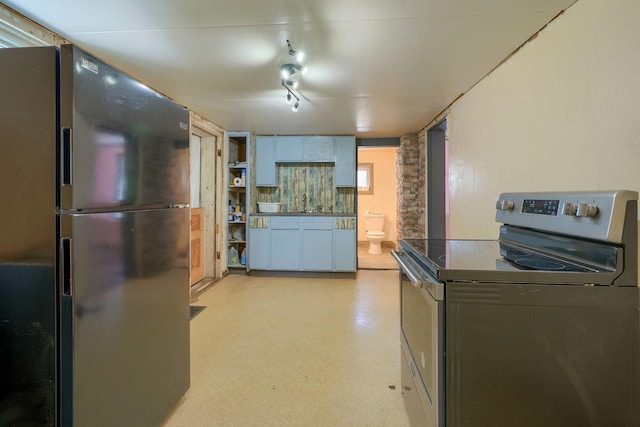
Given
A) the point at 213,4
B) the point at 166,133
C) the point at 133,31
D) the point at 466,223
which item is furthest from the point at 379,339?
the point at 133,31

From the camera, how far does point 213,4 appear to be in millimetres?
1432

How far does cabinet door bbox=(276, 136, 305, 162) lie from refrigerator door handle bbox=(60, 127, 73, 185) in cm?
350

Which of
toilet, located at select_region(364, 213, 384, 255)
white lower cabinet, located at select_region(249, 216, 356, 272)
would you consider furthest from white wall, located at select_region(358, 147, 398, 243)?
white lower cabinet, located at select_region(249, 216, 356, 272)

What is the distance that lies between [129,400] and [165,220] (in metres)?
0.82

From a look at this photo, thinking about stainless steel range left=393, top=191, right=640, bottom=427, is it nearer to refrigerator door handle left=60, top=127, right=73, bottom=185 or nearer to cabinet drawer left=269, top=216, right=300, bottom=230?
refrigerator door handle left=60, top=127, right=73, bottom=185

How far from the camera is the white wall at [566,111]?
44.1 inches

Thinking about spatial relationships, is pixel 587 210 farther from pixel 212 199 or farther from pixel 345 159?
pixel 212 199

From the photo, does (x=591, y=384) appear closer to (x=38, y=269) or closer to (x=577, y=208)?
(x=577, y=208)

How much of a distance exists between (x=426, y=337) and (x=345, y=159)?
3.55m

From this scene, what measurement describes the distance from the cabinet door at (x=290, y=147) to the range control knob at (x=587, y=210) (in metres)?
3.75

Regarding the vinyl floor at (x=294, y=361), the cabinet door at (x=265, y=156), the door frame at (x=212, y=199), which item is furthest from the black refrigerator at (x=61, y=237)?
the cabinet door at (x=265, y=156)

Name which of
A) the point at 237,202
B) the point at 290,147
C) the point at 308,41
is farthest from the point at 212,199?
the point at 308,41

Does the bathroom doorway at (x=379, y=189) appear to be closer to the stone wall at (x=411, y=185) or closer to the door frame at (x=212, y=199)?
the stone wall at (x=411, y=185)

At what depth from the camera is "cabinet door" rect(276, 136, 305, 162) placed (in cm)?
436
